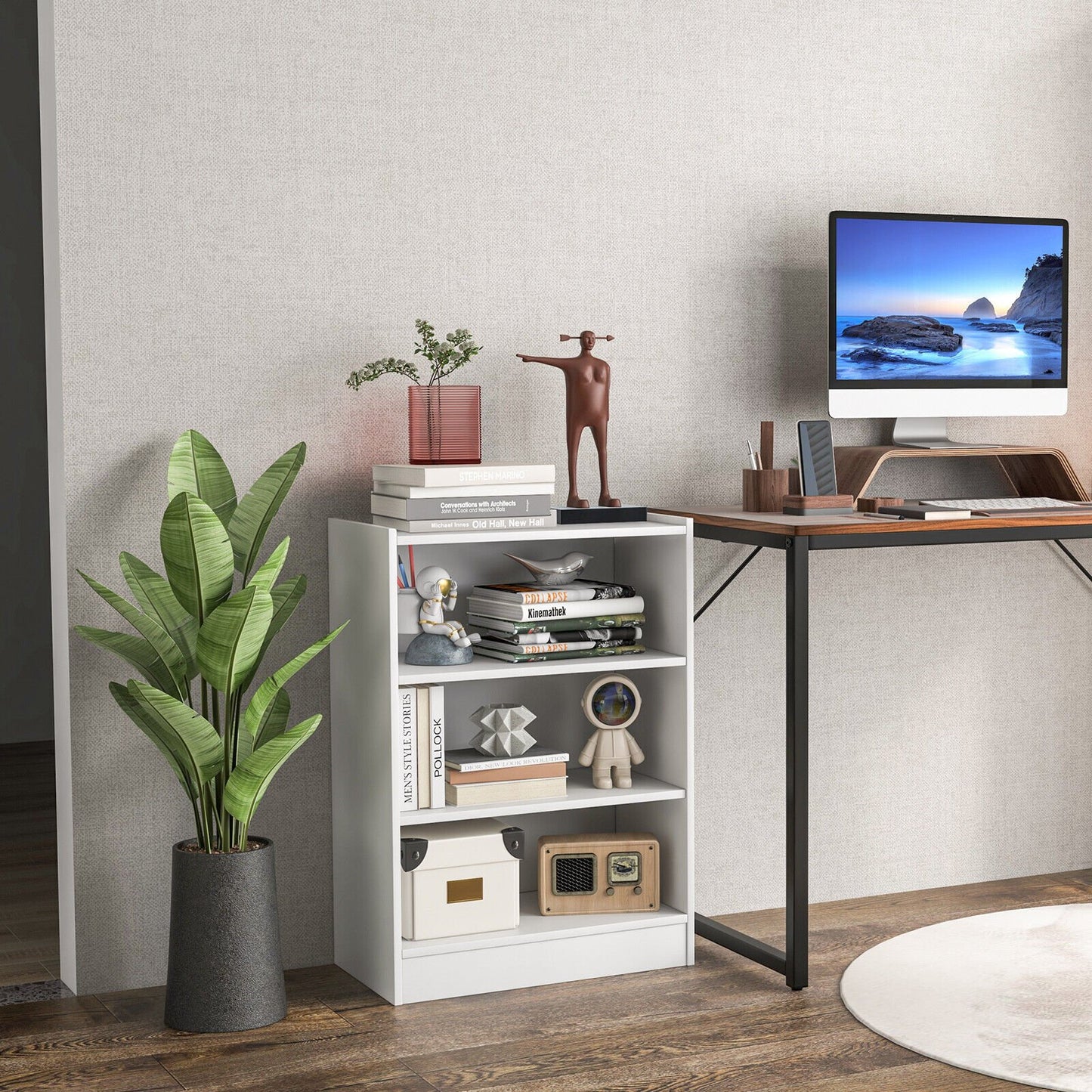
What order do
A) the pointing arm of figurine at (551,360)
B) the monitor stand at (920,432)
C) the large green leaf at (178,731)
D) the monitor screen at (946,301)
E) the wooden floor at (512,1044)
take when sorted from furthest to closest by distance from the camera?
1. the monitor stand at (920,432)
2. the monitor screen at (946,301)
3. the pointing arm of figurine at (551,360)
4. the large green leaf at (178,731)
5. the wooden floor at (512,1044)

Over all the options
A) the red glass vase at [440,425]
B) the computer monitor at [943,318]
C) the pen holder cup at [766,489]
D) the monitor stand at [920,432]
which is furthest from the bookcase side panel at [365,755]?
the monitor stand at [920,432]

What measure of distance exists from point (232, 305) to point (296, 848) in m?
1.11

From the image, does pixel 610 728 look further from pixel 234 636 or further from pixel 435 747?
pixel 234 636

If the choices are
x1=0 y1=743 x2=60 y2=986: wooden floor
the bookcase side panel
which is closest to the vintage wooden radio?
the bookcase side panel

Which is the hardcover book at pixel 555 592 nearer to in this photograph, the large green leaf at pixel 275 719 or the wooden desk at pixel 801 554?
the wooden desk at pixel 801 554

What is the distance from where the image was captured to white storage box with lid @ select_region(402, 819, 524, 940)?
2797mm

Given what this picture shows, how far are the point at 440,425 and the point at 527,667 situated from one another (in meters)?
0.51

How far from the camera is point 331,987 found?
2.88 meters

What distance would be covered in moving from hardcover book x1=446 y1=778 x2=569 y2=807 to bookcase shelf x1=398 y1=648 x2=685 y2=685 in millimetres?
209

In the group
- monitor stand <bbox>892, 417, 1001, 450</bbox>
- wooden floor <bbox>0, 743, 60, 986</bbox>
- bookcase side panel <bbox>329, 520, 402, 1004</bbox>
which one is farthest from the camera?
monitor stand <bbox>892, 417, 1001, 450</bbox>

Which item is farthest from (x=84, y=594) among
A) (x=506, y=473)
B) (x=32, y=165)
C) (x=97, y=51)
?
(x=32, y=165)

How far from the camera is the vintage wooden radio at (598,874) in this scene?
297cm

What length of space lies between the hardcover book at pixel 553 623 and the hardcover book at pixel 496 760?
24 centimetres

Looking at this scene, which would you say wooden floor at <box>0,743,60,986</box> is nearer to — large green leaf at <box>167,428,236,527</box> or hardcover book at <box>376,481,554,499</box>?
large green leaf at <box>167,428,236,527</box>
